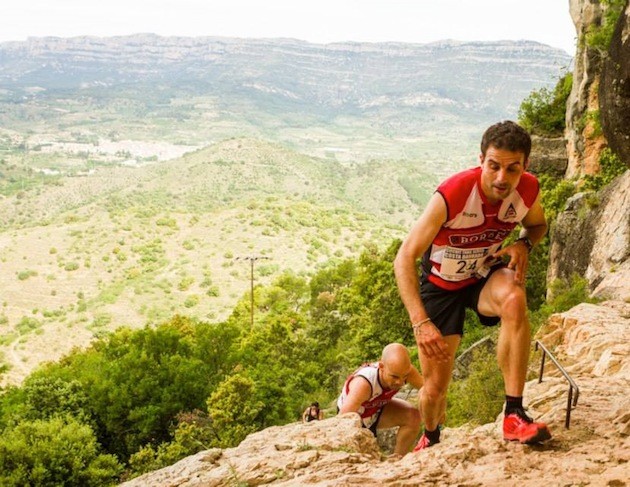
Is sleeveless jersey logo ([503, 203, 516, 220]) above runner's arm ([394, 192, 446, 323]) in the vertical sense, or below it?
above

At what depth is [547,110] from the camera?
30047 mm

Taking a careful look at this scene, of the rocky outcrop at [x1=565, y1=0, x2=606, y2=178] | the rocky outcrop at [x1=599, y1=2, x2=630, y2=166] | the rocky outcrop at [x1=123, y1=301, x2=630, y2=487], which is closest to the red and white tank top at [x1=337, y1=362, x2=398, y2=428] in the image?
the rocky outcrop at [x1=123, y1=301, x2=630, y2=487]

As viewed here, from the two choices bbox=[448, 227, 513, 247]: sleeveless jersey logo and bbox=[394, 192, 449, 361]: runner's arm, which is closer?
bbox=[394, 192, 449, 361]: runner's arm

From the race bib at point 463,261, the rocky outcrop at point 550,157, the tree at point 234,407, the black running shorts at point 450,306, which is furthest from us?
the rocky outcrop at point 550,157

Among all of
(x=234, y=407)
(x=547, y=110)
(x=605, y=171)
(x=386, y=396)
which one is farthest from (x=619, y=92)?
(x=547, y=110)

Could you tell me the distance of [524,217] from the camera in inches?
198

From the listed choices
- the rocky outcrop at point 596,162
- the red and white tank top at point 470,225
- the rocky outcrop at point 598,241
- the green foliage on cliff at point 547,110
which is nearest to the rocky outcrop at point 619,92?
the rocky outcrop at point 596,162

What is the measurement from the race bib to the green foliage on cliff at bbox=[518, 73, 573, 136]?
2647 cm

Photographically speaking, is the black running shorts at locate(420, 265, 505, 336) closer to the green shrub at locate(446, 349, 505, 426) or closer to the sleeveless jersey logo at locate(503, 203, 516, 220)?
the sleeveless jersey logo at locate(503, 203, 516, 220)

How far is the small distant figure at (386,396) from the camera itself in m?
5.76

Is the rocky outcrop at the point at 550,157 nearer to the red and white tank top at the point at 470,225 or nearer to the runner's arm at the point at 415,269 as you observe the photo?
the red and white tank top at the point at 470,225

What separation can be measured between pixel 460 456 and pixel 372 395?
129 cm

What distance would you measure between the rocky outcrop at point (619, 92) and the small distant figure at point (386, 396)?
4641mm

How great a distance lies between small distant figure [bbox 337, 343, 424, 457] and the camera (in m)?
5.76
